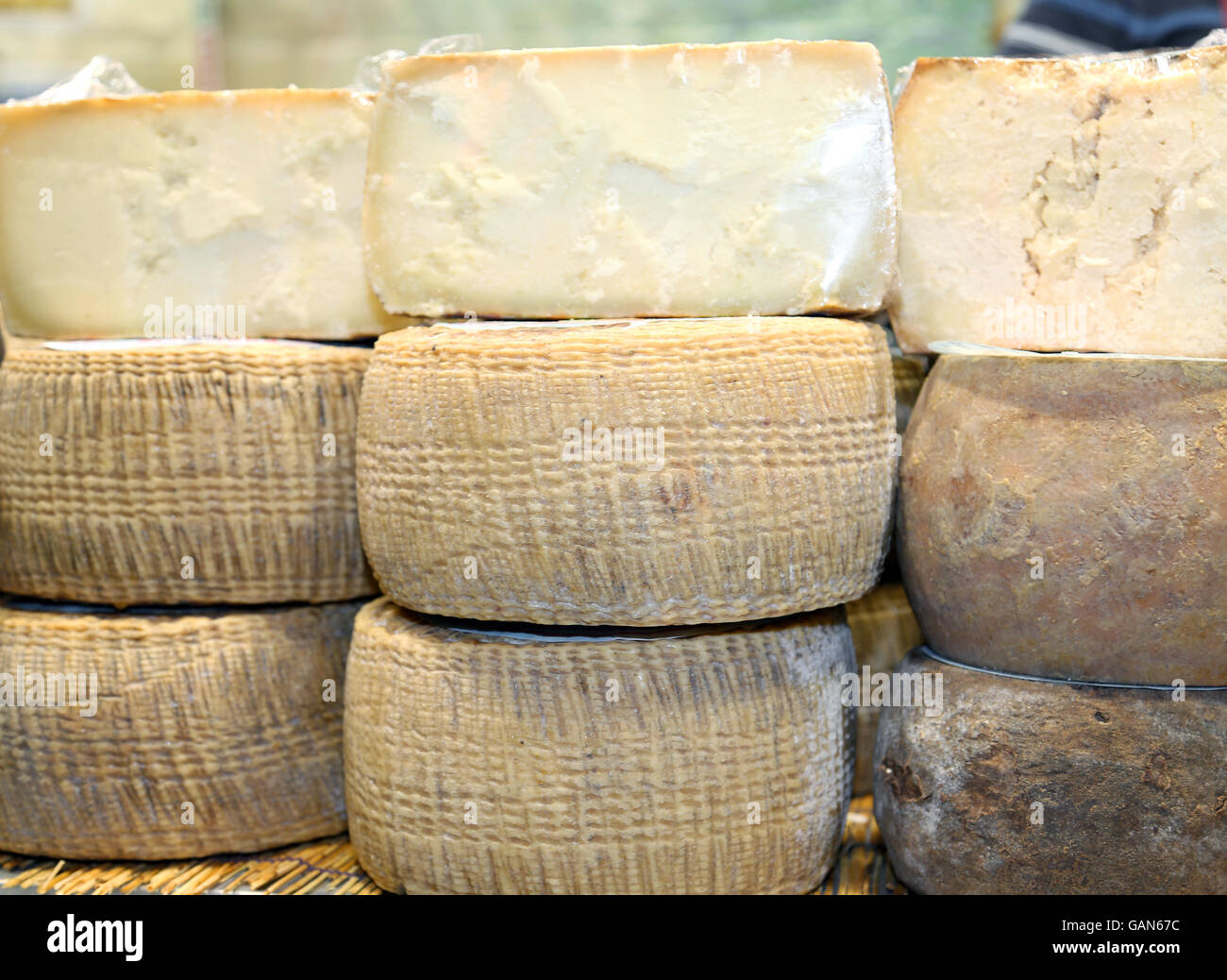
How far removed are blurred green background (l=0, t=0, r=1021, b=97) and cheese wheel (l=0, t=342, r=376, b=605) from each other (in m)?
2.91

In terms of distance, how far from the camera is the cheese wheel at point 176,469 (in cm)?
146

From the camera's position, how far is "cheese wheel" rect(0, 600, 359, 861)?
1485 mm

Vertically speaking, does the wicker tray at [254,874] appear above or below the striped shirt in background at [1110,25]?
below

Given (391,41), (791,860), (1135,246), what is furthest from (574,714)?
(391,41)

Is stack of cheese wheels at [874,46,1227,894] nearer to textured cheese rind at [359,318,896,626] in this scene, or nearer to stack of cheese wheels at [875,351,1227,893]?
stack of cheese wheels at [875,351,1227,893]

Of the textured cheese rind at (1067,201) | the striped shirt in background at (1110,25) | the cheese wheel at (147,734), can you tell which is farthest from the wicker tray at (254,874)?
the striped shirt in background at (1110,25)

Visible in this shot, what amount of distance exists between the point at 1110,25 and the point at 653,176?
1.64 m

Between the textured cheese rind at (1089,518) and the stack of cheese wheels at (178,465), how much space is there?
76cm

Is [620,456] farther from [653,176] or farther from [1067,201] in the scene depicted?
[1067,201]
